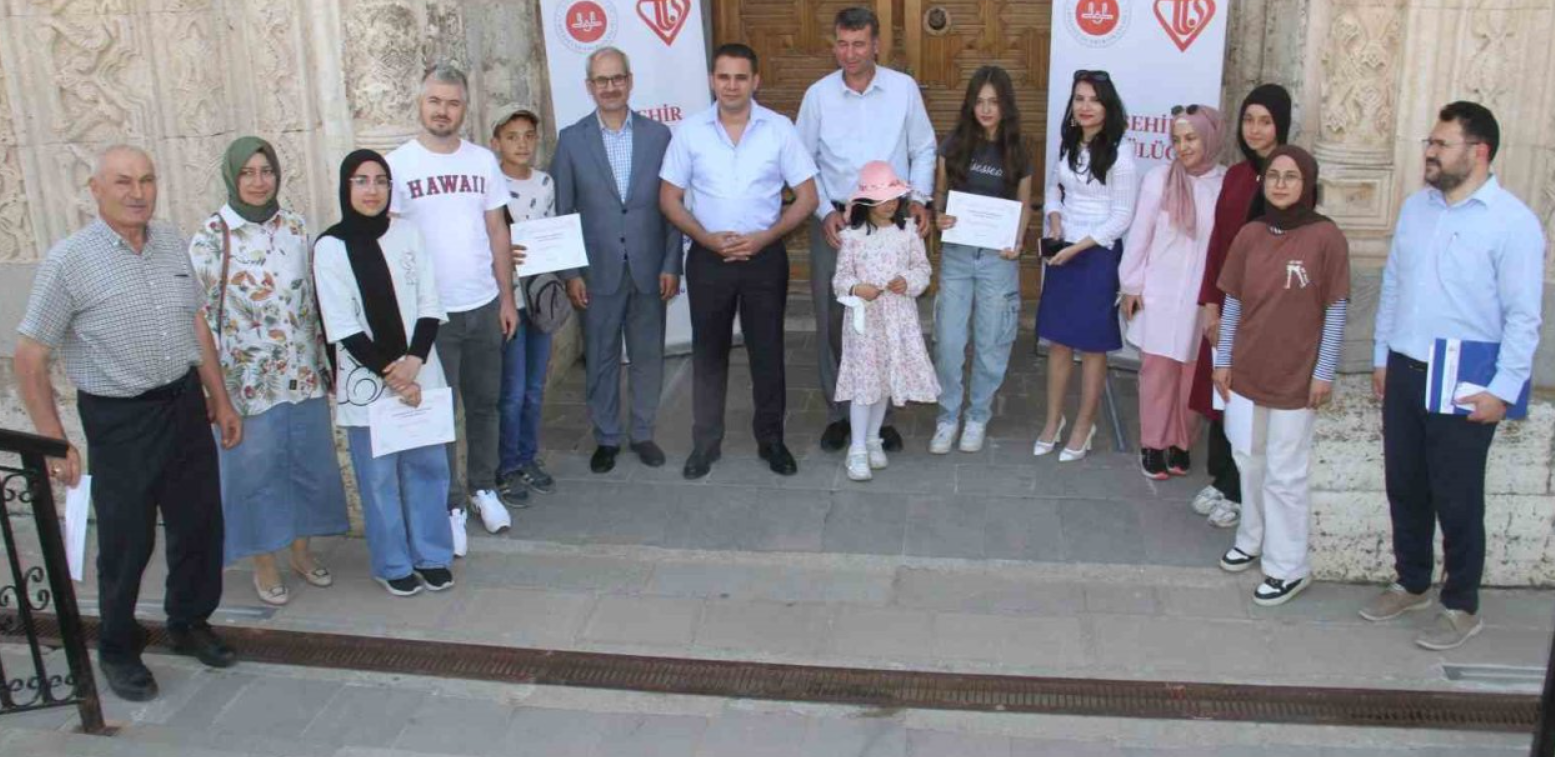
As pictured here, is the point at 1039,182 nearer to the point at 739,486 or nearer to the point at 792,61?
the point at 792,61

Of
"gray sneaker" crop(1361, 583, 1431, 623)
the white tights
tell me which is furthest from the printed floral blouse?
"gray sneaker" crop(1361, 583, 1431, 623)

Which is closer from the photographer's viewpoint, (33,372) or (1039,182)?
(33,372)

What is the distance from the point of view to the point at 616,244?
20.6ft

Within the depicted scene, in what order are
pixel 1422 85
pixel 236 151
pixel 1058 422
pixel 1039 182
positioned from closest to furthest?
pixel 236 151 < pixel 1422 85 < pixel 1058 422 < pixel 1039 182

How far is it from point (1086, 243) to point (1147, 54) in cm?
143

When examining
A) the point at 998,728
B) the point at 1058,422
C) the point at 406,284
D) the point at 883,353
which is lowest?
the point at 998,728

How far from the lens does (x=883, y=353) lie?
6254 millimetres

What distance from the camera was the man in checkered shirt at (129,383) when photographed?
171 inches

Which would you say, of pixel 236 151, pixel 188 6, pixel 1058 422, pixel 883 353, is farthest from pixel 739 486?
pixel 188 6

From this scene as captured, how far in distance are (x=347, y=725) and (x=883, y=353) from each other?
9.20 feet

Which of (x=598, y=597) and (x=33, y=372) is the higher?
(x=33, y=372)

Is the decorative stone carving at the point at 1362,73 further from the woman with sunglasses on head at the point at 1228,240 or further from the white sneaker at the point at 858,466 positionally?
the white sneaker at the point at 858,466

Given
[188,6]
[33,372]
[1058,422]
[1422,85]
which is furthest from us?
[1058,422]

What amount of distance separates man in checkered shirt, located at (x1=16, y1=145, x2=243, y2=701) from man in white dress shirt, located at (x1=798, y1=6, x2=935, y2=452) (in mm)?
A: 2837
